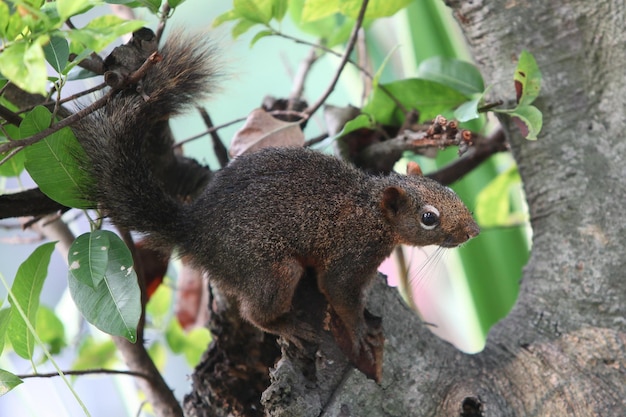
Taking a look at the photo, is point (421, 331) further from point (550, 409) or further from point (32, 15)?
point (32, 15)

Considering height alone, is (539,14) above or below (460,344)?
above

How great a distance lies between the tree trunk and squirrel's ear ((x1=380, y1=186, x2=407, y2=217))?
0.42 ft

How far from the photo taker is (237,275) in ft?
3.27

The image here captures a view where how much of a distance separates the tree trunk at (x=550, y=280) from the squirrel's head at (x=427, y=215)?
11cm

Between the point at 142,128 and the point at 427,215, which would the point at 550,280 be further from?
the point at 142,128

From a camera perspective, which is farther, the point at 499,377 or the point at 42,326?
the point at 42,326

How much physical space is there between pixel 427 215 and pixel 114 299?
1.68 ft

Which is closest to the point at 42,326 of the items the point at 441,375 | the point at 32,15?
the point at 441,375

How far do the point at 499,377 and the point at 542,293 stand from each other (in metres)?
0.17

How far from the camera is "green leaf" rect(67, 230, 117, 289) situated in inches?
31.1

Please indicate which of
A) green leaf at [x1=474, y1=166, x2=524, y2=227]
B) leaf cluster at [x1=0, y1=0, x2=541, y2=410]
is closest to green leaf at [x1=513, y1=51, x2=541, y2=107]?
leaf cluster at [x1=0, y1=0, x2=541, y2=410]

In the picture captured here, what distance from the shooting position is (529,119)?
1031 millimetres

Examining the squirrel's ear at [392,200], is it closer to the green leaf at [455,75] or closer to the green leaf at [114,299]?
the green leaf at [455,75]

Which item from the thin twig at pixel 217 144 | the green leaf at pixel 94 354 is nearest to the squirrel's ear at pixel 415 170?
the thin twig at pixel 217 144
